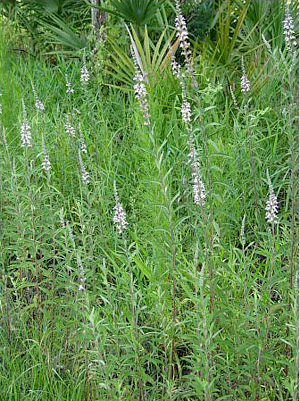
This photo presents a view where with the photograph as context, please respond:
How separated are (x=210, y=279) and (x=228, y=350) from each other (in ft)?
0.90

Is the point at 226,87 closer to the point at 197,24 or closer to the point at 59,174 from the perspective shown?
the point at 197,24

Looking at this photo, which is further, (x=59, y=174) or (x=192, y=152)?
(x=59, y=174)

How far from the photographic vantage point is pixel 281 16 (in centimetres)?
620

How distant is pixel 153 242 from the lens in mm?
2877

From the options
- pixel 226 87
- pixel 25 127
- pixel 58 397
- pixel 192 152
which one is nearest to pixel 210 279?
pixel 192 152

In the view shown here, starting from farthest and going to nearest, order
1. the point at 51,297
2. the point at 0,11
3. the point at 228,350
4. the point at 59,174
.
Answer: the point at 0,11
the point at 59,174
the point at 51,297
the point at 228,350

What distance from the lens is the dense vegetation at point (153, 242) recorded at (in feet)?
7.47

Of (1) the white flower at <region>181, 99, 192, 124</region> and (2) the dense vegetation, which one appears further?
(1) the white flower at <region>181, 99, 192, 124</region>

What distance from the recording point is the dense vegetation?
2277 millimetres

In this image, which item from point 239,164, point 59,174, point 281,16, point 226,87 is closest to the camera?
point 239,164

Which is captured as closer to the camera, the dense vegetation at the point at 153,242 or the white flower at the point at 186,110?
the dense vegetation at the point at 153,242

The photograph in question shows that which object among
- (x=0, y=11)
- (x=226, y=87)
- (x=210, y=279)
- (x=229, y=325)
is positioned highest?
(x=0, y=11)

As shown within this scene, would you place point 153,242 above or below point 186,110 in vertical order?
below

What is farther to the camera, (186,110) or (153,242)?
(153,242)
